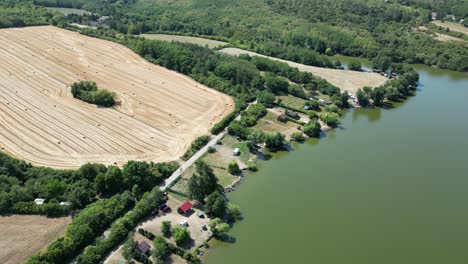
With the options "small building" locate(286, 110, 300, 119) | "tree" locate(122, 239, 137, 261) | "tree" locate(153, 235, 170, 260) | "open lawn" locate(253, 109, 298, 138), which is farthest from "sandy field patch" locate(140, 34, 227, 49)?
"tree" locate(122, 239, 137, 261)

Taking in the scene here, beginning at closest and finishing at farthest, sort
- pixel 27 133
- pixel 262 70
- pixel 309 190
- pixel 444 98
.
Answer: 1. pixel 309 190
2. pixel 27 133
3. pixel 444 98
4. pixel 262 70

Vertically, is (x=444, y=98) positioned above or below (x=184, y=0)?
below

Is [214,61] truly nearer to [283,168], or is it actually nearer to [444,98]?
[283,168]

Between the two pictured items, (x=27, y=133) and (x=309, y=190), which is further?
(x=27, y=133)

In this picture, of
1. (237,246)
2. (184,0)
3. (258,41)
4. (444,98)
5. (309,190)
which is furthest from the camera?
(184,0)

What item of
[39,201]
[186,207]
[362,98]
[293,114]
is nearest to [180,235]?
[186,207]

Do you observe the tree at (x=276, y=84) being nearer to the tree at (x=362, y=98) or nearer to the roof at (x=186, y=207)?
the tree at (x=362, y=98)

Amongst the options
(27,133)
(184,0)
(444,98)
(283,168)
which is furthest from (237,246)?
(184,0)
